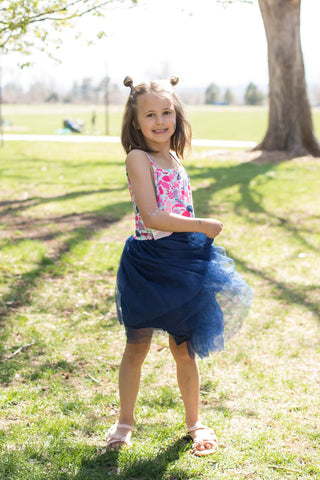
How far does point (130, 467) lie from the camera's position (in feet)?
7.63

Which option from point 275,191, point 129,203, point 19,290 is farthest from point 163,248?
point 275,191

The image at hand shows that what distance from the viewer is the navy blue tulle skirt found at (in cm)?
229

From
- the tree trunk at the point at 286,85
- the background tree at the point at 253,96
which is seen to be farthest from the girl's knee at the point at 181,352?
the background tree at the point at 253,96

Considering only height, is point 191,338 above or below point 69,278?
above

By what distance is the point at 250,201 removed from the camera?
8.31m

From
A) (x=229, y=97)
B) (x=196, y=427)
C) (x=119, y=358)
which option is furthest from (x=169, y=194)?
(x=229, y=97)

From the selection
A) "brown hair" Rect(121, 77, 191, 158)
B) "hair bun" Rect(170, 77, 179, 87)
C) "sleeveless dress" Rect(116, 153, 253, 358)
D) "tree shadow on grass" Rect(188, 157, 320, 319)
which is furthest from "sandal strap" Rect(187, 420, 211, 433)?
"tree shadow on grass" Rect(188, 157, 320, 319)

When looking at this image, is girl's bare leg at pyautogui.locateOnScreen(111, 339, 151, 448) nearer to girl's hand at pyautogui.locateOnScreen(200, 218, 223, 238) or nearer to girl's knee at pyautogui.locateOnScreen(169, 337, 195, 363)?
girl's knee at pyautogui.locateOnScreen(169, 337, 195, 363)

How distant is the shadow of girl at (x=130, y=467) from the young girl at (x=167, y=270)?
0.31ft

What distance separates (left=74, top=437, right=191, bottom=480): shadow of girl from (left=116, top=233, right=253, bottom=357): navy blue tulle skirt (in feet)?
1.66

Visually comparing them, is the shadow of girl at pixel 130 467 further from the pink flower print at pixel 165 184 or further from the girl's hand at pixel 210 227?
the pink flower print at pixel 165 184

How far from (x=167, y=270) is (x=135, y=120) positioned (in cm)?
72

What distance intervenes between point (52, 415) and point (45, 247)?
3.33m

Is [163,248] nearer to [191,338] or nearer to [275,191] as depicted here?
[191,338]
